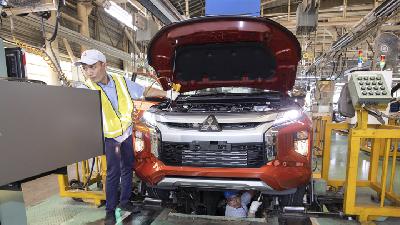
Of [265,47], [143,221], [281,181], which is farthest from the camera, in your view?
[265,47]

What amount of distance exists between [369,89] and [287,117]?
1122 mm

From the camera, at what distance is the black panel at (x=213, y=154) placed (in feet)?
7.88

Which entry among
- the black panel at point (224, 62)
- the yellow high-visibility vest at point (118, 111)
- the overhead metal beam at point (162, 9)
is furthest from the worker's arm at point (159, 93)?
the overhead metal beam at point (162, 9)

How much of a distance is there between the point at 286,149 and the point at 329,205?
5.51ft

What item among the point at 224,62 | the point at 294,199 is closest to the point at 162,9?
→ the point at 224,62

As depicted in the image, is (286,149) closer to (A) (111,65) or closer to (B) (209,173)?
(B) (209,173)

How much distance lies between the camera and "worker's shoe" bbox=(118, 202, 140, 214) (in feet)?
9.79

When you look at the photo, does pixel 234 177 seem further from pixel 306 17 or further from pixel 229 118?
pixel 306 17

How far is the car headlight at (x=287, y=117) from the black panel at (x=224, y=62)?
93 cm

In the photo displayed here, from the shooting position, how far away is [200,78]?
137 inches

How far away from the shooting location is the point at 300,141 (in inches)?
93.5

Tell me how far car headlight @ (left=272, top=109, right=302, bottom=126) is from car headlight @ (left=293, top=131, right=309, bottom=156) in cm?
13

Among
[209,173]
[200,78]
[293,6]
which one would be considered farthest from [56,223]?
[293,6]

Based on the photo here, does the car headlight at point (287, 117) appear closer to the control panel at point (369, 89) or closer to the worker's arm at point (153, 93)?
the control panel at point (369, 89)
